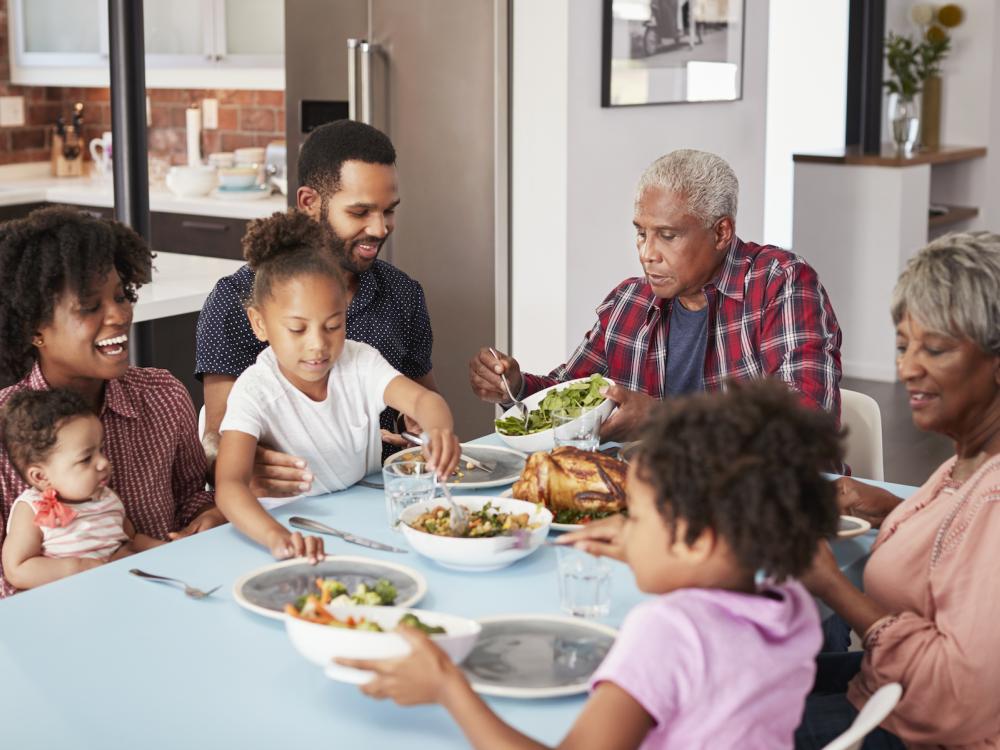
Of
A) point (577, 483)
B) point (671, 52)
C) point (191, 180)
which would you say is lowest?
point (577, 483)

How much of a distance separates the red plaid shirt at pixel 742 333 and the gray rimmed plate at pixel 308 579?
1036 mm

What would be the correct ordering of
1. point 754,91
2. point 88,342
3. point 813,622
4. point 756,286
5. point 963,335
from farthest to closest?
point 754,91
point 756,286
point 88,342
point 963,335
point 813,622

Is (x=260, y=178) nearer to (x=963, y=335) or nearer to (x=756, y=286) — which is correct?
(x=756, y=286)

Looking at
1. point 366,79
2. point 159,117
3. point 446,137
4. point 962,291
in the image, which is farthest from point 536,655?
point 159,117

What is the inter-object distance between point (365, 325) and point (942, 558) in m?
1.40

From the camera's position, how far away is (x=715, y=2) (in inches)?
179

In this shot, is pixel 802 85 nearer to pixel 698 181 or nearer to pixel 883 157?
pixel 883 157

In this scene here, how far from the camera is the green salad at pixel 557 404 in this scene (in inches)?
91.1

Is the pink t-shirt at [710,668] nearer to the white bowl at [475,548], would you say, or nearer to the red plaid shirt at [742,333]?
the white bowl at [475,548]

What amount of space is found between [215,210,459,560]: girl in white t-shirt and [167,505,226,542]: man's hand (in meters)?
0.14

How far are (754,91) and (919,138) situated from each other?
7.87ft

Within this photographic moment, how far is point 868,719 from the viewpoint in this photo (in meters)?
1.24

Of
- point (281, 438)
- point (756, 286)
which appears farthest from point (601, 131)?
point (281, 438)

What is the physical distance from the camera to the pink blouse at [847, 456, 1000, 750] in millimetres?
1448
